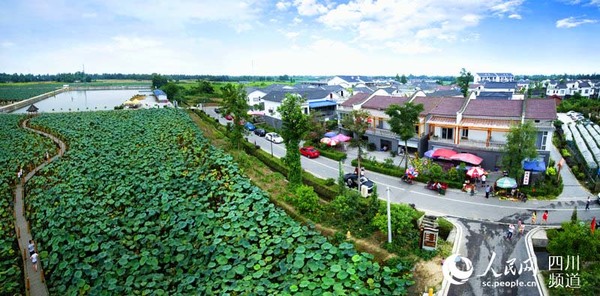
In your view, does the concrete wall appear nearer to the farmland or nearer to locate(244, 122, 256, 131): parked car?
the farmland

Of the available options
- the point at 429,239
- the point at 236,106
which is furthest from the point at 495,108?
the point at 236,106

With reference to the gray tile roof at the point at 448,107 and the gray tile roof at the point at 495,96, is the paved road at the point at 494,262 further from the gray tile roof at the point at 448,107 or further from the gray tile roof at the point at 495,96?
the gray tile roof at the point at 495,96

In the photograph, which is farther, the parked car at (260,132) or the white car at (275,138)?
the parked car at (260,132)

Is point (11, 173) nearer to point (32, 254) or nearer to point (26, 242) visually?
point (26, 242)

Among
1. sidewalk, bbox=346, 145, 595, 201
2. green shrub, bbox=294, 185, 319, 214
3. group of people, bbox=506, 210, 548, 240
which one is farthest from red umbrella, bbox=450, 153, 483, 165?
green shrub, bbox=294, 185, 319, 214

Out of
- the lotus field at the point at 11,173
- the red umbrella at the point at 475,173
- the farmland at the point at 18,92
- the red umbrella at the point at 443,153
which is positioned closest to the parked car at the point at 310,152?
the red umbrella at the point at 443,153

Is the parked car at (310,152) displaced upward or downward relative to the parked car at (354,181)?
upward
